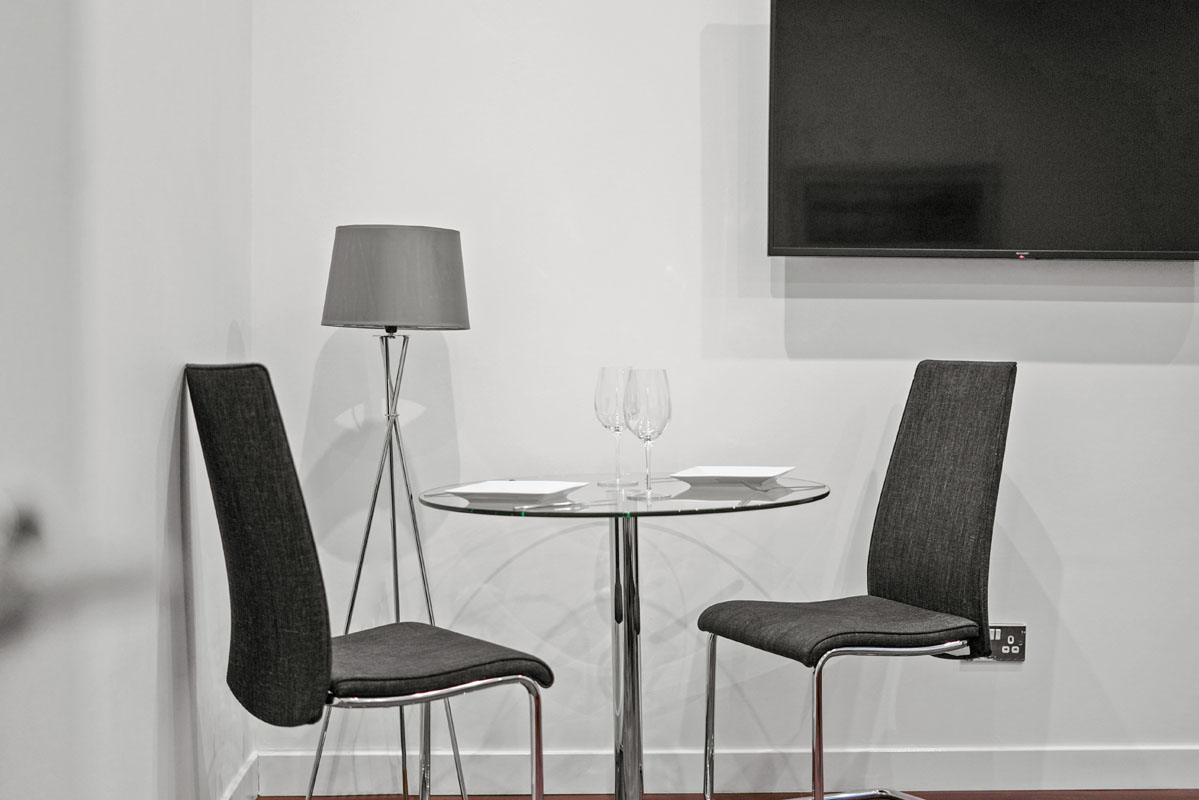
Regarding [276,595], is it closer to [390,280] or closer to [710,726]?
[390,280]

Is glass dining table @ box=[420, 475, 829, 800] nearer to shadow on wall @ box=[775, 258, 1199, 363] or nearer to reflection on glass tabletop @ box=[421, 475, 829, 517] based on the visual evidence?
reflection on glass tabletop @ box=[421, 475, 829, 517]

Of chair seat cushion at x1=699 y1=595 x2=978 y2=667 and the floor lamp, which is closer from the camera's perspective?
chair seat cushion at x1=699 y1=595 x2=978 y2=667

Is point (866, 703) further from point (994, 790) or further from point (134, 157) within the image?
point (134, 157)

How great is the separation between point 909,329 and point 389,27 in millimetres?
1686

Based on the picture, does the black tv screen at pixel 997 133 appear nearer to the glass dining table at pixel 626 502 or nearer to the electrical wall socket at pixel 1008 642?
the glass dining table at pixel 626 502

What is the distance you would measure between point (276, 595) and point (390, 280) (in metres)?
0.83

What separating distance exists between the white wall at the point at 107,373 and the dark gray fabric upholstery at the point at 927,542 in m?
1.21

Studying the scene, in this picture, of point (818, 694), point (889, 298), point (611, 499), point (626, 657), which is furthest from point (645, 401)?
point (889, 298)

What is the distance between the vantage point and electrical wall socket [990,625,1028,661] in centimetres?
281

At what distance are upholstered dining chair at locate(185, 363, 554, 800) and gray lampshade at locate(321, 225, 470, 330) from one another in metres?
0.52

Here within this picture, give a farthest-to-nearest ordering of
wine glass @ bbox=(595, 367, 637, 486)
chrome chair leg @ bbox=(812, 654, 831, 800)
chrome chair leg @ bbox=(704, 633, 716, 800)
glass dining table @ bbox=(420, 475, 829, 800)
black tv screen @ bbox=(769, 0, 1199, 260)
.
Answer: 1. black tv screen @ bbox=(769, 0, 1199, 260)
2. chrome chair leg @ bbox=(704, 633, 716, 800)
3. wine glass @ bbox=(595, 367, 637, 486)
4. chrome chair leg @ bbox=(812, 654, 831, 800)
5. glass dining table @ bbox=(420, 475, 829, 800)

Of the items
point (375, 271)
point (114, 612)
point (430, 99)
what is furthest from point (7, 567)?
point (430, 99)

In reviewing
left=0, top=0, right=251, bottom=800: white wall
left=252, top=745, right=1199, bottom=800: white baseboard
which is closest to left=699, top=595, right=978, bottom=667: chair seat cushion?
left=252, top=745, right=1199, bottom=800: white baseboard

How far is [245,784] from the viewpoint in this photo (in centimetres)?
262
